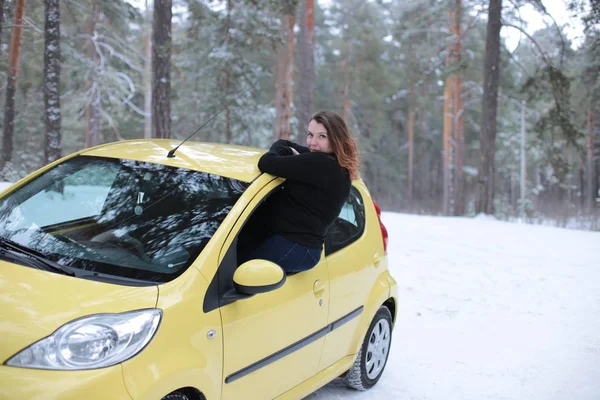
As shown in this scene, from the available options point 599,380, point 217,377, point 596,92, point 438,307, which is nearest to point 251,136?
point 596,92

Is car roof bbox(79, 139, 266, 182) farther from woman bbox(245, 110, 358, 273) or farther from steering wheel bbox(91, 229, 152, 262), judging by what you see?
steering wheel bbox(91, 229, 152, 262)

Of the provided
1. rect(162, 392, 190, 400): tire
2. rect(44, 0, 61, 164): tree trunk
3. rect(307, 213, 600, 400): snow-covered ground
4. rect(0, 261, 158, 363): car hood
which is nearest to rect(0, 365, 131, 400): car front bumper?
rect(0, 261, 158, 363): car hood

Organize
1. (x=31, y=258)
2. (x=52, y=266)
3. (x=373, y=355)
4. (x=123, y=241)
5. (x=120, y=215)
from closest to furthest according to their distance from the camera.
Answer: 1. (x=52, y=266)
2. (x=31, y=258)
3. (x=123, y=241)
4. (x=120, y=215)
5. (x=373, y=355)

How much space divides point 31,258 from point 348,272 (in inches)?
81.6

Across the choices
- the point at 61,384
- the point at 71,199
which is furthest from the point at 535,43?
the point at 61,384

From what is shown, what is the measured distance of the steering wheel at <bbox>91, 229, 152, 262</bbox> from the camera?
3.20 m

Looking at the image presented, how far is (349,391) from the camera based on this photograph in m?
4.76

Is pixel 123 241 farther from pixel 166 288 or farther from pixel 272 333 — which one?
pixel 272 333

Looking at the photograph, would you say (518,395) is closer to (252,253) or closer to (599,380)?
(599,380)

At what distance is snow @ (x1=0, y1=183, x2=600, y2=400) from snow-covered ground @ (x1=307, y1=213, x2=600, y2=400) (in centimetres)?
1

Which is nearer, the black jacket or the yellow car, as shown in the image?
the yellow car

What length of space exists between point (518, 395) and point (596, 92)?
2900cm

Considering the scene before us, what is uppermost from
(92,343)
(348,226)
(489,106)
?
(489,106)

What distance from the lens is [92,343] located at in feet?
8.35
